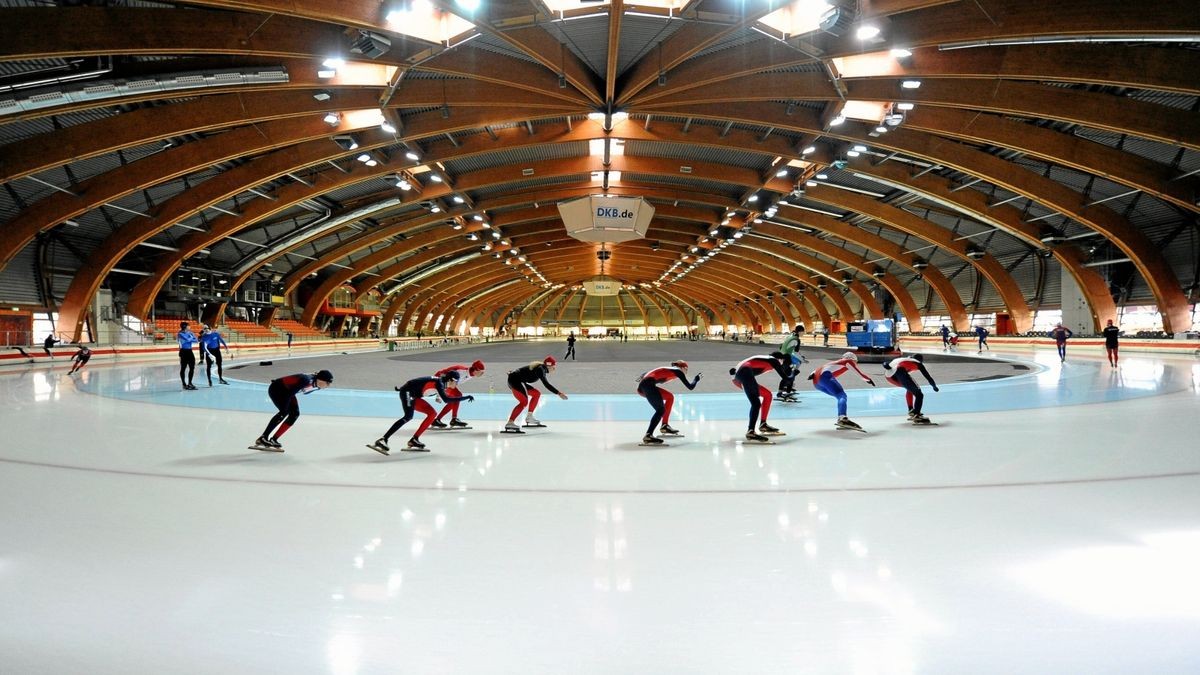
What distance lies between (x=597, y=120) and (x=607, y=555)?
23.4 metres

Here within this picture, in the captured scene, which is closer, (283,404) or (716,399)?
(283,404)

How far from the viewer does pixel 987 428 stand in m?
7.97

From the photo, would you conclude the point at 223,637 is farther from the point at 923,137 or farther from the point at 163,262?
the point at 163,262

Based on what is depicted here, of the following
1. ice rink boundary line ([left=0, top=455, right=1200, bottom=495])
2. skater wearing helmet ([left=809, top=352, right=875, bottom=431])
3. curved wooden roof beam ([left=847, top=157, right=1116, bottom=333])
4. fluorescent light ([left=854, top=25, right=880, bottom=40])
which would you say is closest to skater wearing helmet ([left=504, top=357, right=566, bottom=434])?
ice rink boundary line ([left=0, top=455, right=1200, bottom=495])

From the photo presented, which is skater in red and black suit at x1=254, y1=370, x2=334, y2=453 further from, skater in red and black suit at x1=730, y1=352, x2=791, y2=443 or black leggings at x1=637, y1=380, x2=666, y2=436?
skater in red and black suit at x1=730, y1=352, x2=791, y2=443

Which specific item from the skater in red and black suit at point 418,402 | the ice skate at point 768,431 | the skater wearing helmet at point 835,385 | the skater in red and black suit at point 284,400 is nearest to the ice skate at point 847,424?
the skater wearing helmet at point 835,385

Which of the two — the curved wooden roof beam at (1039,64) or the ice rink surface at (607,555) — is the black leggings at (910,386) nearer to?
the ice rink surface at (607,555)

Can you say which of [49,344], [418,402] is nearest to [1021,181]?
[418,402]

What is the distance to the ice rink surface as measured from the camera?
2463 millimetres

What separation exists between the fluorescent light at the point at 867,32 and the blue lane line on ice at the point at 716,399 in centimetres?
847

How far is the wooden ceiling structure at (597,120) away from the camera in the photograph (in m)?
13.8

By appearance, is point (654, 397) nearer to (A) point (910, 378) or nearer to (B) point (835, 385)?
(B) point (835, 385)

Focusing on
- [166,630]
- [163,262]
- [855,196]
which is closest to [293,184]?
[163,262]

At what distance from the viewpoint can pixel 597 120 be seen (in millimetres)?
24641
